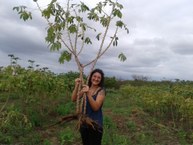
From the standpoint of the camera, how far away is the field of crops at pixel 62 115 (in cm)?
838

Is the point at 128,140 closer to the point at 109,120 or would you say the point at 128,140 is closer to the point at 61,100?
the point at 109,120

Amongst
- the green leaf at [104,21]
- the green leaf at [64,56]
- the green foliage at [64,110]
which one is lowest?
the green foliage at [64,110]

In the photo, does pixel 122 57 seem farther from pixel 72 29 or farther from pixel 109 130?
pixel 109 130

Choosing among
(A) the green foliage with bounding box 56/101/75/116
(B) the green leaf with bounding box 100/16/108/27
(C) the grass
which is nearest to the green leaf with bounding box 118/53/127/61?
(B) the green leaf with bounding box 100/16/108/27

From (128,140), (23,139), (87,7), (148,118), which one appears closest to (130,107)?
(148,118)

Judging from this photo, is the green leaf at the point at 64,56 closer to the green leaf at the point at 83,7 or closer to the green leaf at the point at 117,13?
the green leaf at the point at 83,7

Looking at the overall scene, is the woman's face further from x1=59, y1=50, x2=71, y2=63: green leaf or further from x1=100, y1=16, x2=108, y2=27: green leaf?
x1=100, y1=16, x2=108, y2=27: green leaf

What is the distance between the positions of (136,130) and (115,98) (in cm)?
443

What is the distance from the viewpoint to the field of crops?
838cm

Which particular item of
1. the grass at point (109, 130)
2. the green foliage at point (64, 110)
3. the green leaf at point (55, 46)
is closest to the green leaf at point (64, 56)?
the green leaf at point (55, 46)

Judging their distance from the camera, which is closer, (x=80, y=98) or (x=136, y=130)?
(x=80, y=98)

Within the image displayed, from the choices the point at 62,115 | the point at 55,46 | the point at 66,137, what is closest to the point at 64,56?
the point at 55,46

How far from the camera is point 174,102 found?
1064 cm

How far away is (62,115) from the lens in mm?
10258
